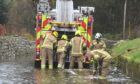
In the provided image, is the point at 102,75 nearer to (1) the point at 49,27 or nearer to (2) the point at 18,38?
(1) the point at 49,27

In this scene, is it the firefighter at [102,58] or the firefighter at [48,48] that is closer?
the firefighter at [102,58]

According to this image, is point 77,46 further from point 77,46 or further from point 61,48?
point 61,48

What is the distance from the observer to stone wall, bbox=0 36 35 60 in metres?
25.6

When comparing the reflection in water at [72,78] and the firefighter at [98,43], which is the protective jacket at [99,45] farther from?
the reflection in water at [72,78]

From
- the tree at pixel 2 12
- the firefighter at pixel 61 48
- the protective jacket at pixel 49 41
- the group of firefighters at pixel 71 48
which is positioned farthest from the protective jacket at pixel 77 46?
the tree at pixel 2 12

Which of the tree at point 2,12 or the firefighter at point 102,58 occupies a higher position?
the tree at point 2,12

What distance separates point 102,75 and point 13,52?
45.7ft

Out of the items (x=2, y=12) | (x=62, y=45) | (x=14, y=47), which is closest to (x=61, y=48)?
(x=62, y=45)

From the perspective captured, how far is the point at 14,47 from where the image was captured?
1068 inches

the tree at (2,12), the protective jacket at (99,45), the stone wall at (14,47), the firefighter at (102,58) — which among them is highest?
the tree at (2,12)

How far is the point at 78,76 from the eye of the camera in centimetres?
1382

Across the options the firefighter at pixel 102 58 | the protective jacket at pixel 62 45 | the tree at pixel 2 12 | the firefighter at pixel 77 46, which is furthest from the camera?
the tree at pixel 2 12

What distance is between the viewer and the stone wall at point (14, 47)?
25648mm

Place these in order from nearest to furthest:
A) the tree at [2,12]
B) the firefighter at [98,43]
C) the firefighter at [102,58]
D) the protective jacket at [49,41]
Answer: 1. the firefighter at [102,58]
2. the firefighter at [98,43]
3. the protective jacket at [49,41]
4. the tree at [2,12]
